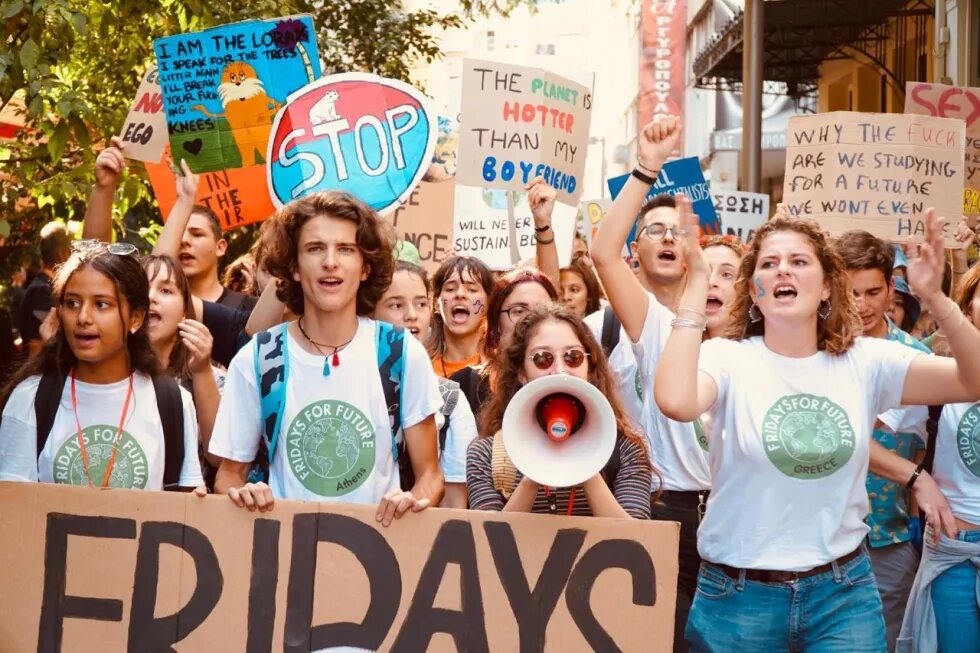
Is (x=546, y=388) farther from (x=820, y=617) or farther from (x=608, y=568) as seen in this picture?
(x=820, y=617)

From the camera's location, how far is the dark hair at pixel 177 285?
16.5 feet

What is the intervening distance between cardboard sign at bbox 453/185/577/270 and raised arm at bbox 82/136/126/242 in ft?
7.14

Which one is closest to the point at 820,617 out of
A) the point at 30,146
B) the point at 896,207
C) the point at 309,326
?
the point at 309,326

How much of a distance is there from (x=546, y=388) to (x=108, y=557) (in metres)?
1.33

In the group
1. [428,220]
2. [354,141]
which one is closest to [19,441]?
[354,141]

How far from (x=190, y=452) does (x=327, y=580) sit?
70cm

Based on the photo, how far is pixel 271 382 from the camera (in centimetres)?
387

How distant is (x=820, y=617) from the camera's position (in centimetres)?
370

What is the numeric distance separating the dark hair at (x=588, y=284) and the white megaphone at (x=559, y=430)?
3.54 m

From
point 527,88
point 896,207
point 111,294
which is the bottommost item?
point 111,294

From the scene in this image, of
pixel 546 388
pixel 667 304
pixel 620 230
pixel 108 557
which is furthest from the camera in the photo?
pixel 667 304

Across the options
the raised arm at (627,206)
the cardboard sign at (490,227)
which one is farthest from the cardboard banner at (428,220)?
the raised arm at (627,206)

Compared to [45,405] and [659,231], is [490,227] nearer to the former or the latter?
[659,231]

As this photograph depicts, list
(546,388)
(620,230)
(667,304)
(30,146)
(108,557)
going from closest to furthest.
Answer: (546,388) < (108,557) < (620,230) < (667,304) < (30,146)
